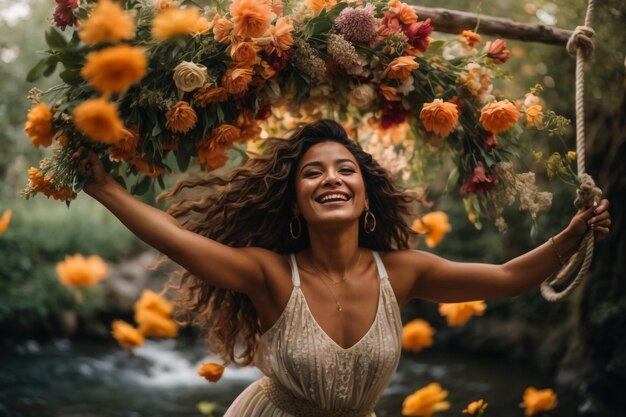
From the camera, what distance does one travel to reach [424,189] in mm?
3568

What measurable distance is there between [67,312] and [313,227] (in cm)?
676

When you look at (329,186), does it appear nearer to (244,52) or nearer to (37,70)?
(244,52)

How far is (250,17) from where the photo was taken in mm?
2367

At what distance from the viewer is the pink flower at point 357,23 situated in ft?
8.64

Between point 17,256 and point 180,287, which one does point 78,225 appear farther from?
point 180,287

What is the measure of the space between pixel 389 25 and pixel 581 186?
0.95 metres

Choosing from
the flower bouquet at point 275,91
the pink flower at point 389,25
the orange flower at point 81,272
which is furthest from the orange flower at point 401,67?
the orange flower at point 81,272

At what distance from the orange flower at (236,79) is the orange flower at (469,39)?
0.96 meters

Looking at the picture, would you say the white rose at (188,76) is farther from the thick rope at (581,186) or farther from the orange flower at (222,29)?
the thick rope at (581,186)

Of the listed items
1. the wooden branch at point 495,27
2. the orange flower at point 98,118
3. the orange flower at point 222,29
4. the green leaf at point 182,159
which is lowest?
the orange flower at point 98,118

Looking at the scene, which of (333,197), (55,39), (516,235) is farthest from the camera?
(516,235)

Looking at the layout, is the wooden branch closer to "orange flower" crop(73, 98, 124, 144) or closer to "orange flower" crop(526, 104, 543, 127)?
"orange flower" crop(526, 104, 543, 127)

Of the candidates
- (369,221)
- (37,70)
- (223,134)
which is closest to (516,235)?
(369,221)

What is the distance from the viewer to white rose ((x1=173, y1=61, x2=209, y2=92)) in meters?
2.38
